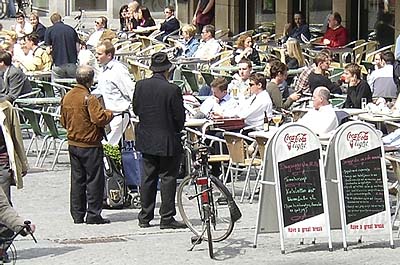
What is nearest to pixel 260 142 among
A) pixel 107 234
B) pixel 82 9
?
pixel 107 234

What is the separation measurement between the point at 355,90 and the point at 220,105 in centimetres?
205

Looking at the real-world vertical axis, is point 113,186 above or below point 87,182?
below

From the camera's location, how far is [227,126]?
45.6 feet

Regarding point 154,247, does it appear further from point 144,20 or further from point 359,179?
point 144,20

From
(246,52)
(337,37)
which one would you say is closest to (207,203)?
(246,52)

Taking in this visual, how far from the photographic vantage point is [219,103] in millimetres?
14578

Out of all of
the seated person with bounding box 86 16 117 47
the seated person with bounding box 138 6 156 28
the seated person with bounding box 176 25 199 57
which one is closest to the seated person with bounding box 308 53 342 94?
the seated person with bounding box 176 25 199 57

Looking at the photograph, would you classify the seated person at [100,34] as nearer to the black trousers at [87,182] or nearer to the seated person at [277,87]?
the seated person at [277,87]

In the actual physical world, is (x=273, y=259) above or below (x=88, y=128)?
below

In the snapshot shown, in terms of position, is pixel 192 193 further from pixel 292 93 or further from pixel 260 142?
pixel 292 93

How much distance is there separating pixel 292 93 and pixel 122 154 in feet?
14.9

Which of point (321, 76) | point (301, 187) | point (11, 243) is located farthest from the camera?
point (321, 76)

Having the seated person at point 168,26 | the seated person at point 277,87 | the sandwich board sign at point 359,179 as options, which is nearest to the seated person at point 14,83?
the seated person at point 277,87

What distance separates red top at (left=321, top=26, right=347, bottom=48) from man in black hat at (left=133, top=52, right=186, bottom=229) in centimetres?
1183
